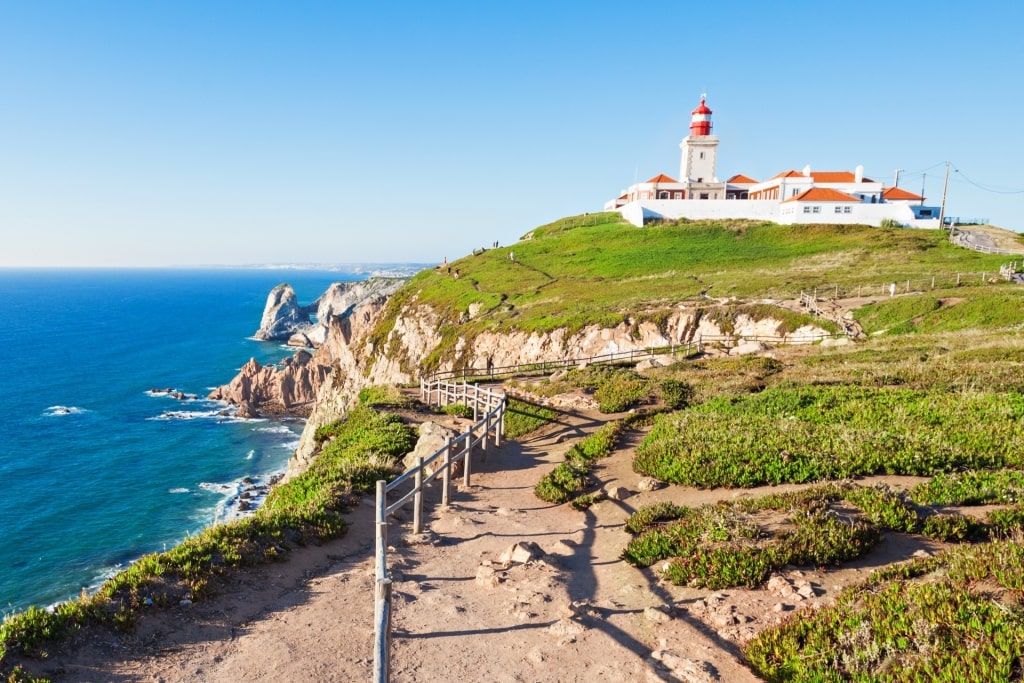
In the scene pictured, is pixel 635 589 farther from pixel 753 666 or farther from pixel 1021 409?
pixel 1021 409

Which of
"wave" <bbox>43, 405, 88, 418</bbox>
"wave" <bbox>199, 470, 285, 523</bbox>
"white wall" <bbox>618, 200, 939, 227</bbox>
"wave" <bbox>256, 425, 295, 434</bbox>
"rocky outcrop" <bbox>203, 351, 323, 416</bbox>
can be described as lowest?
"wave" <bbox>199, 470, 285, 523</bbox>

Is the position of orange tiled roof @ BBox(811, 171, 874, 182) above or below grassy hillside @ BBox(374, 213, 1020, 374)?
above

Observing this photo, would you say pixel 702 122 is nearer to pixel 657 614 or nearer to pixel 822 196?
pixel 822 196

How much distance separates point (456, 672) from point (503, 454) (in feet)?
35.4

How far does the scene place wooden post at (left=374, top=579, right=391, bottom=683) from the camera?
621 centimetres

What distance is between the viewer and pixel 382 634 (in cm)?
660

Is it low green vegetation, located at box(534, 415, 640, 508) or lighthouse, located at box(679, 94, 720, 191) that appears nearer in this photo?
low green vegetation, located at box(534, 415, 640, 508)

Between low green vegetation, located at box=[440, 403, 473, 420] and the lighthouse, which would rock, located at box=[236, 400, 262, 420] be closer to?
low green vegetation, located at box=[440, 403, 473, 420]

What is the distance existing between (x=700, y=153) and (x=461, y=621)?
100177 mm

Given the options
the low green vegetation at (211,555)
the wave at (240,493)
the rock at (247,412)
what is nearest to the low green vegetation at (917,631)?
the low green vegetation at (211,555)

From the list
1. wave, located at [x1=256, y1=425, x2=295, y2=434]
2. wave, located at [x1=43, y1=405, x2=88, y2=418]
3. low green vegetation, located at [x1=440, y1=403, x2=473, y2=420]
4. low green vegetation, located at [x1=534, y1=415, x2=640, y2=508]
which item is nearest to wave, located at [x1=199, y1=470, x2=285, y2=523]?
wave, located at [x1=256, y1=425, x2=295, y2=434]

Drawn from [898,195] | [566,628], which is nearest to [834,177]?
[898,195]

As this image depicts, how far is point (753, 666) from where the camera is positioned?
6898mm

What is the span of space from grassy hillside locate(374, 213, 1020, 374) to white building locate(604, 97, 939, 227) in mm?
3484
